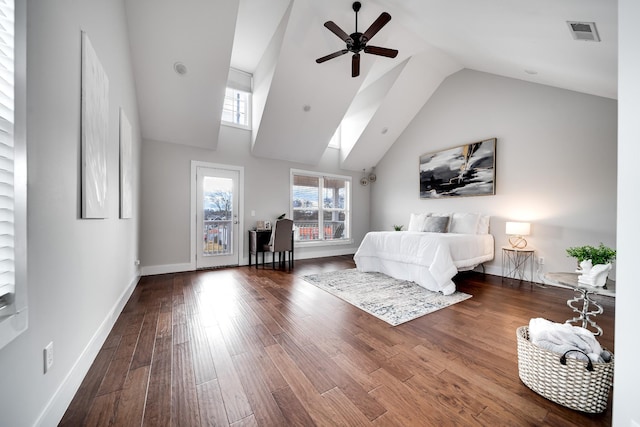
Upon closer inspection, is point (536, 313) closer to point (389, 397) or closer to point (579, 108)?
point (389, 397)

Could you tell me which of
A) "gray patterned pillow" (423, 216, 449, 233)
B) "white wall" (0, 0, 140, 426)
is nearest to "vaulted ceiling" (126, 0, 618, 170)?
"white wall" (0, 0, 140, 426)

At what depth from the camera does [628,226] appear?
99cm

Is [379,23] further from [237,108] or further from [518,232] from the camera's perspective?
[518,232]

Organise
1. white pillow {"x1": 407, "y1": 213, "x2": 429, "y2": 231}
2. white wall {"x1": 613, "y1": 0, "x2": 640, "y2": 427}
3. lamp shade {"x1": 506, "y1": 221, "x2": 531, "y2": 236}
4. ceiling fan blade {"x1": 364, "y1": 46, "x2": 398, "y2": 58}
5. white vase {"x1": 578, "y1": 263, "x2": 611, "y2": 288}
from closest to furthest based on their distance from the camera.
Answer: white wall {"x1": 613, "y1": 0, "x2": 640, "y2": 427} → white vase {"x1": 578, "y1": 263, "x2": 611, "y2": 288} → ceiling fan blade {"x1": 364, "y1": 46, "x2": 398, "y2": 58} → lamp shade {"x1": 506, "y1": 221, "x2": 531, "y2": 236} → white pillow {"x1": 407, "y1": 213, "x2": 429, "y2": 231}

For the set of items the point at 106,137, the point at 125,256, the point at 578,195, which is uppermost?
the point at 106,137

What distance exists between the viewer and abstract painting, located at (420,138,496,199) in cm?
444

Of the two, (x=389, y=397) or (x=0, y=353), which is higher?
(x=0, y=353)

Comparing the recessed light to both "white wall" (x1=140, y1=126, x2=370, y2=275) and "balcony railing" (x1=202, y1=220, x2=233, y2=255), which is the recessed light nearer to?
"white wall" (x1=140, y1=126, x2=370, y2=275)

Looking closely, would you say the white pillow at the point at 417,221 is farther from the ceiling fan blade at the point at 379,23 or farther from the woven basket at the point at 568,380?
Result: the woven basket at the point at 568,380

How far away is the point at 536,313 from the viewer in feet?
8.43

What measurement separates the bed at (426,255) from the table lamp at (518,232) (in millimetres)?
317

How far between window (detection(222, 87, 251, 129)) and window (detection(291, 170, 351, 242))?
5.22ft

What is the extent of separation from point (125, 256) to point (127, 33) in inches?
109

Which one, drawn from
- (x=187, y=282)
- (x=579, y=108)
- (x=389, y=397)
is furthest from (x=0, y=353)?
(x=579, y=108)
